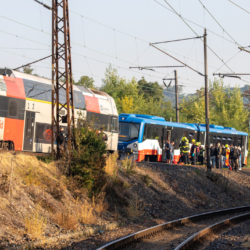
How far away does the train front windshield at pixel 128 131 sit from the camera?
25516 mm

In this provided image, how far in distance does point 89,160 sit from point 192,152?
1422 cm

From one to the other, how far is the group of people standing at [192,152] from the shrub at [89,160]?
36.5ft

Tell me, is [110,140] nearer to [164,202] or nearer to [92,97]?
[92,97]

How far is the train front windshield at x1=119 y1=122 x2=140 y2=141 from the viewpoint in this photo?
25516mm

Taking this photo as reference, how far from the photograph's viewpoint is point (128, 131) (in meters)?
26.0

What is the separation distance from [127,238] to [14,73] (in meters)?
11.7

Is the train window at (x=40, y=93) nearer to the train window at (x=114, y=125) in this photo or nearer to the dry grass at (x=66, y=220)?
the train window at (x=114, y=125)

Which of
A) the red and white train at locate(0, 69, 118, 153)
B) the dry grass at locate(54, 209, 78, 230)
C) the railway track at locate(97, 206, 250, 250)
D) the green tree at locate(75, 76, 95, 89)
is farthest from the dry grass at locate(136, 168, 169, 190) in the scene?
the green tree at locate(75, 76, 95, 89)

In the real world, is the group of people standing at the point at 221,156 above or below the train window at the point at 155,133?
below

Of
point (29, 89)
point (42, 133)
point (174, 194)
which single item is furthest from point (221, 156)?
point (29, 89)

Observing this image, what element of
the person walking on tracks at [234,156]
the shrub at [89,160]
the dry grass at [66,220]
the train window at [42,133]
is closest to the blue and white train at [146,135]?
the person walking on tracks at [234,156]

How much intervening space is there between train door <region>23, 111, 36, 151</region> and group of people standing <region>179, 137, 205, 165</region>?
9.97 metres

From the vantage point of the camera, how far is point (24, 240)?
8680 millimetres

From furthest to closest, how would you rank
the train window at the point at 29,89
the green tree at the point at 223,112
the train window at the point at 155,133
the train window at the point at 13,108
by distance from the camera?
the green tree at the point at 223,112 → the train window at the point at 155,133 → the train window at the point at 29,89 → the train window at the point at 13,108
